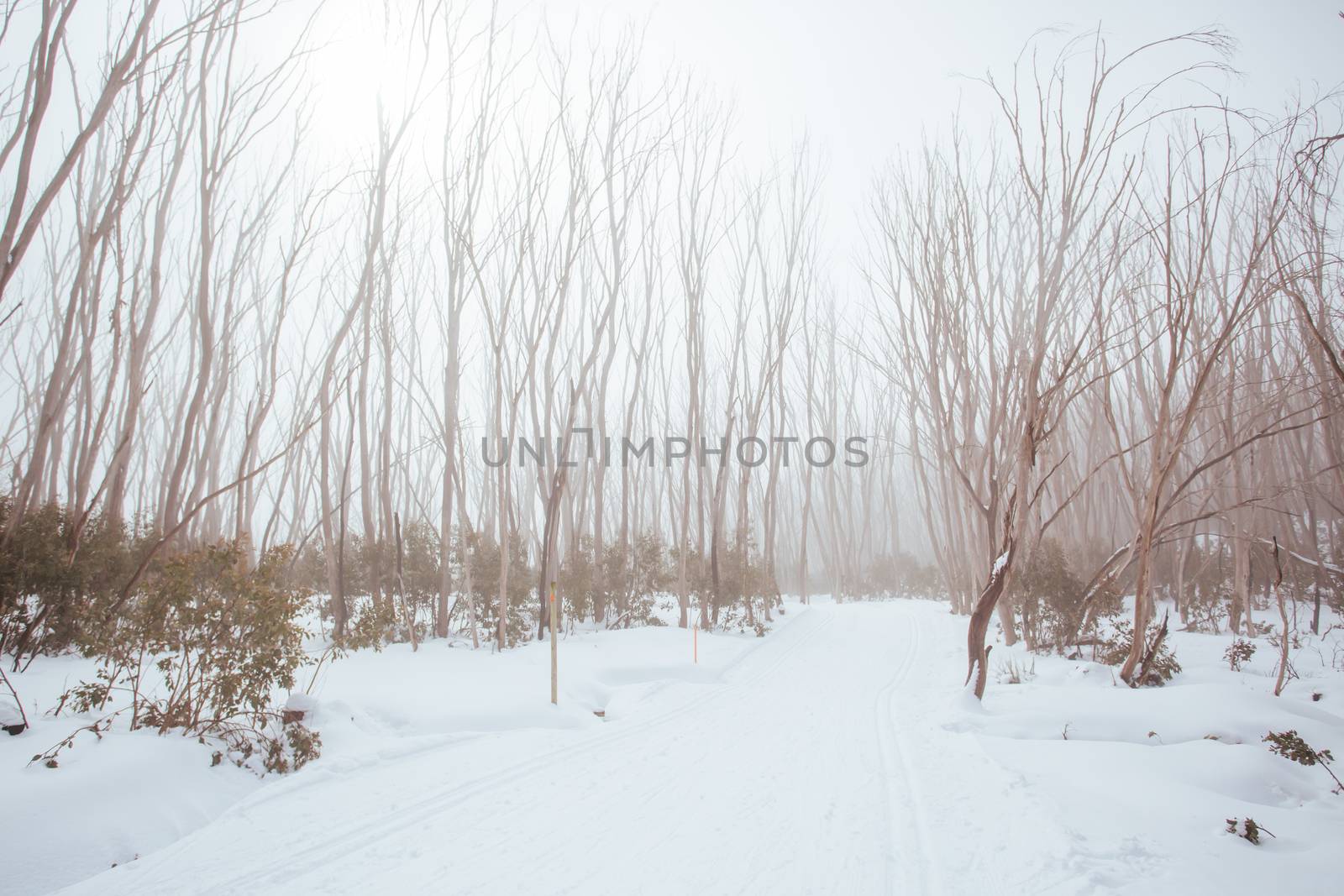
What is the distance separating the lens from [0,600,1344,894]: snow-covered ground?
9.16ft

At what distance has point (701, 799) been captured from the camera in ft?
12.4

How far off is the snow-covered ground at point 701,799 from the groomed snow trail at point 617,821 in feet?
0.06

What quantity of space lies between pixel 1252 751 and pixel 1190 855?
5.05ft

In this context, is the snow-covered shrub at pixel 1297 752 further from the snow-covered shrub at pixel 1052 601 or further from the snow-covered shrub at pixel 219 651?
the snow-covered shrub at pixel 219 651

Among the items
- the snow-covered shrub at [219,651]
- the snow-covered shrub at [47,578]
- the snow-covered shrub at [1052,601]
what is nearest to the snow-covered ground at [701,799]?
the snow-covered shrub at [219,651]

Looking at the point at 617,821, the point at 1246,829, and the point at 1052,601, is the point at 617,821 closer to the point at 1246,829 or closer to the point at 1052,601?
the point at 1246,829

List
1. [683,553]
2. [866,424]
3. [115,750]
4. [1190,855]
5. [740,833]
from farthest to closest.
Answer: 1. [866,424]
2. [683,553]
3. [115,750]
4. [740,833]
5. [1190,855]

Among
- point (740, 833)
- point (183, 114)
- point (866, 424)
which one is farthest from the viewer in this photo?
point (866, 424)

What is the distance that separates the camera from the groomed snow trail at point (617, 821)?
2.80m

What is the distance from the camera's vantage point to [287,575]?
13430mm

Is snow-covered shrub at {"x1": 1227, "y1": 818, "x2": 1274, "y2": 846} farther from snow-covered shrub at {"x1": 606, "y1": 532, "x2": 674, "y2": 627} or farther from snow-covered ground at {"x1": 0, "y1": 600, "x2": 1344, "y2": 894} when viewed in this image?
snow-covered shrub at {"x1": 606, "y1": 532, "x2": 674, "y2": 627}

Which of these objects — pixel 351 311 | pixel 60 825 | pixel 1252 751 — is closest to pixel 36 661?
pixel 60 825

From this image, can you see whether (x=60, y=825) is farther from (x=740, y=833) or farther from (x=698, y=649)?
(x=698, y=649)

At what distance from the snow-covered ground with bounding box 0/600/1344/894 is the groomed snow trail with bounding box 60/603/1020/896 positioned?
2 centimetres
